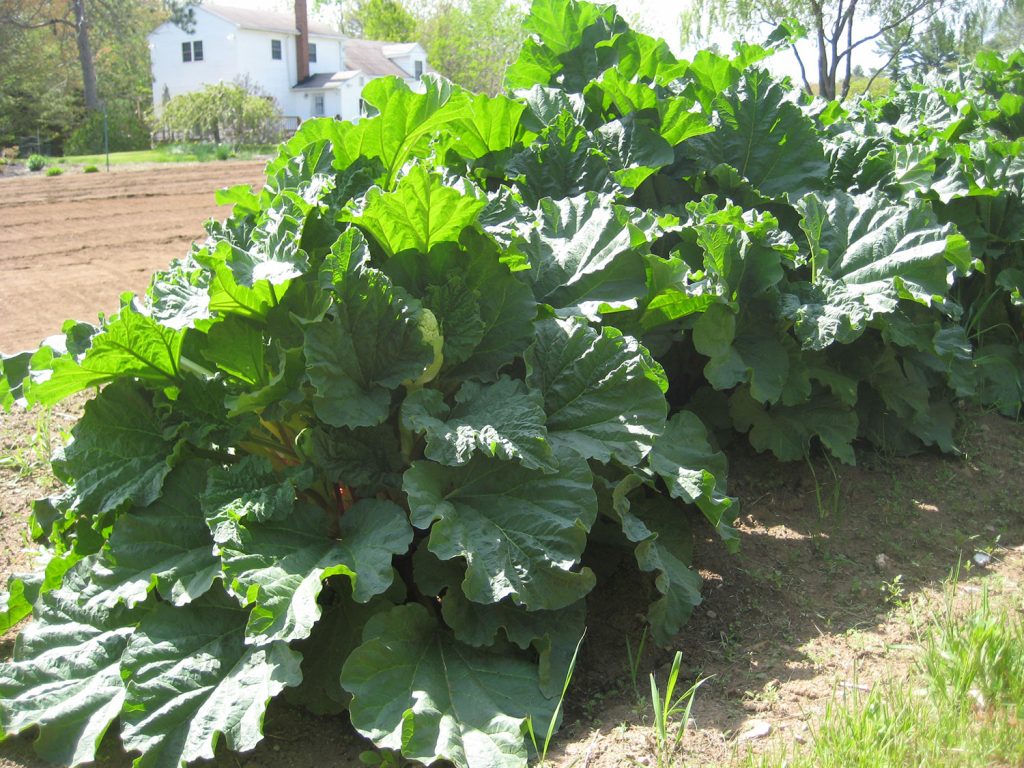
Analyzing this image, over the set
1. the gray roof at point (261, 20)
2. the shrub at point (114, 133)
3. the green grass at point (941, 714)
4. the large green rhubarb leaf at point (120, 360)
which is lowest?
the green grass at point (941, 714)

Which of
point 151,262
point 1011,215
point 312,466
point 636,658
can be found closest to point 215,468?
point 312,466

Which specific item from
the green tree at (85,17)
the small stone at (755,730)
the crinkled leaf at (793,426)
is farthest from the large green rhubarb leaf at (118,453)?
the green tree at (85,17)

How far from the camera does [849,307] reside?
3254mm

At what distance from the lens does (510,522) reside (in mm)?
2436

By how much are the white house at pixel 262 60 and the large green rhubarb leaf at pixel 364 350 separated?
39.8 m

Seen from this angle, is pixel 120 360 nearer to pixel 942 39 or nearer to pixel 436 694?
pixel 436 694

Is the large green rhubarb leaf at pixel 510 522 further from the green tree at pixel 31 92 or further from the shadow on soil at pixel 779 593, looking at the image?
the green tree at pixel 31 92

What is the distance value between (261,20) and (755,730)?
1816 inches

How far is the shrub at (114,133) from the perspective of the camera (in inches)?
1215

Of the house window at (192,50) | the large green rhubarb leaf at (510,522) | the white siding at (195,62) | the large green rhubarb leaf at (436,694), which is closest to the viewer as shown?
the large green rhubarb leaf at (436,694)

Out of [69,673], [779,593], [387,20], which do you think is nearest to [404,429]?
[69,673]

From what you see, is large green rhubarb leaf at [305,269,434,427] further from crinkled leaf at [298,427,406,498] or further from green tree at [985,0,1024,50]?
green tree at [985,0,1024,50]

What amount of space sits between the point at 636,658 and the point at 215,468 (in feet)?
4.14

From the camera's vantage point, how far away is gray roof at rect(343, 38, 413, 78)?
46.7 metres
